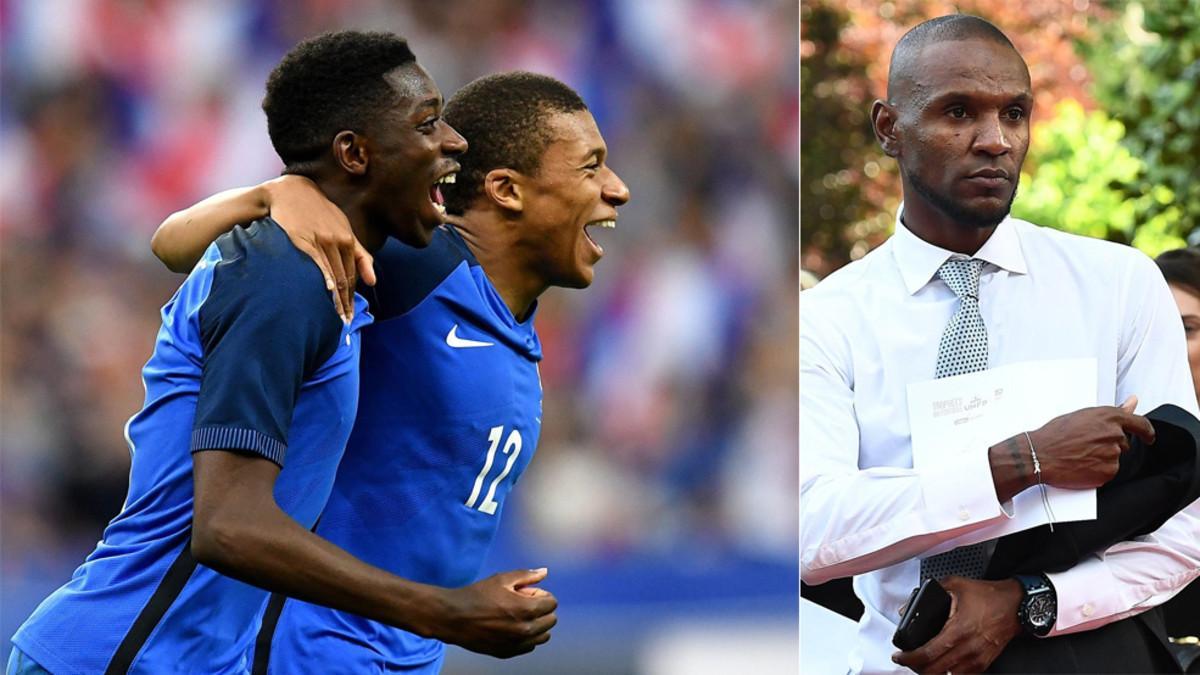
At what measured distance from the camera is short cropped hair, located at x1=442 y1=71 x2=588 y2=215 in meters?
2.91

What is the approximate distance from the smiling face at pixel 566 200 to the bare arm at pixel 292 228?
624 mm

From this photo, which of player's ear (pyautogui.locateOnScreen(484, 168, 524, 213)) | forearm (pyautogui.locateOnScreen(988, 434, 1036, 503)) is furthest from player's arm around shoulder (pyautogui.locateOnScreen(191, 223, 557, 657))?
forearm (pyautogui.locateOnScreen(988, 434, 1036, 503))

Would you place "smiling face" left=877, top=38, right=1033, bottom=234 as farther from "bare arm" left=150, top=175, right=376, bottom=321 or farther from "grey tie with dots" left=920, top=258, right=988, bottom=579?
"bare arm" left=150, top=175, right=376, bottom=321

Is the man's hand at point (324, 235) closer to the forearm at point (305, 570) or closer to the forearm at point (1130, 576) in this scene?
the forearm at point (305, 570)

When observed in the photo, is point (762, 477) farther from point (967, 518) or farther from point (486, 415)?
point (486, 415)

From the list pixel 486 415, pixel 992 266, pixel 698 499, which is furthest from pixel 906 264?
pixel 698 499

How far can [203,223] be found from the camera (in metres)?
2.45

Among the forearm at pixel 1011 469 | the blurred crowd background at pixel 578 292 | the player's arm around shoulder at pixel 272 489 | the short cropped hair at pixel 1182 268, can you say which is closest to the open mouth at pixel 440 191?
the player's arm around shoulder at pixel 272 489

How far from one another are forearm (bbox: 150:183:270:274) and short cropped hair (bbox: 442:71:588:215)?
563 mm

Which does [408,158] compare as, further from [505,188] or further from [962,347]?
[962,347]

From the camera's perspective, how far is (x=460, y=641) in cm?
201

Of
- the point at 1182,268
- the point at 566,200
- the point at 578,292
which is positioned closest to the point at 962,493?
the point at 1182,268

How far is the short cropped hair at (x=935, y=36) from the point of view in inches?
137

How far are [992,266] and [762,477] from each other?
7.79 ft
